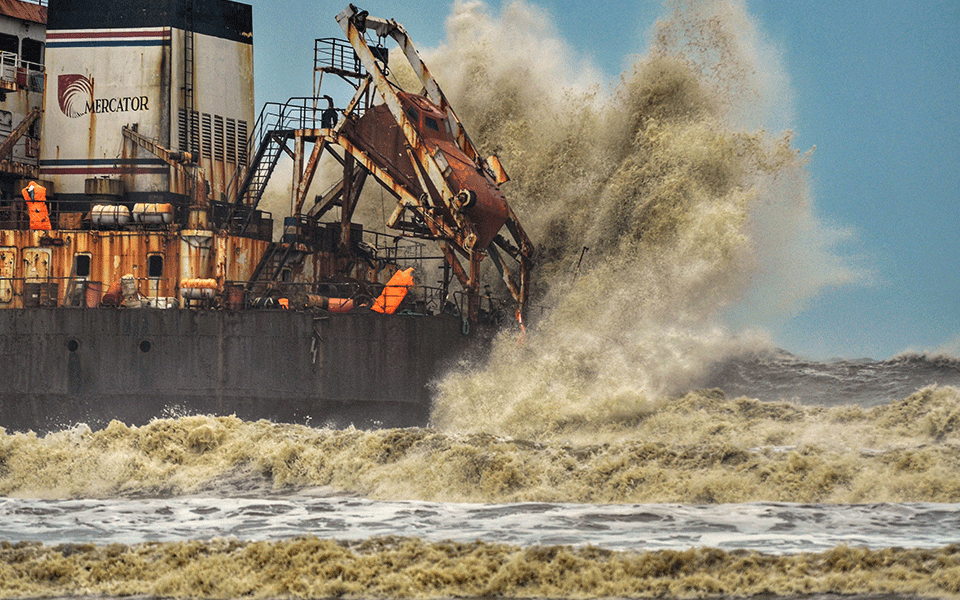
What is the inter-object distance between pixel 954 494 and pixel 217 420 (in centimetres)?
1369

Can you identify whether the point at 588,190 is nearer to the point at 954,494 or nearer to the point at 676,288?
the point at 676,288

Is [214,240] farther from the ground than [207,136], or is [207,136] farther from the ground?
[207,136]

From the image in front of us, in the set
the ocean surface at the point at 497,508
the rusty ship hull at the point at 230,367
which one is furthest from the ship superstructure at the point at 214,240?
the ocean surface at the point at 497,508

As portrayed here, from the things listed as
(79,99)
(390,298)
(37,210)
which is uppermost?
(79,99)

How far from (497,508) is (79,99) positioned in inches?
708

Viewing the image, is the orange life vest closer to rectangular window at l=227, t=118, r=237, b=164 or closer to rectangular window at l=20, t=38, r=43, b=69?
rectangular window at l=227, t=118, r=237, b=164

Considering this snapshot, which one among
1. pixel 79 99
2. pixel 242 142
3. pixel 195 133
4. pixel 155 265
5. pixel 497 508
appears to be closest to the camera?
pixel 497 508

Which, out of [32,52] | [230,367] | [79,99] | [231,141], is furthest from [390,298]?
[32,52]

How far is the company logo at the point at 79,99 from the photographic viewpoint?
91.8ft

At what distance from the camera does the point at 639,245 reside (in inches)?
1119

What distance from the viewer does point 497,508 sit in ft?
52.0

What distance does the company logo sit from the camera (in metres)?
28.0

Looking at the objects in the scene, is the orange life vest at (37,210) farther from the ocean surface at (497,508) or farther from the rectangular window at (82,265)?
the ocean surface at (497,508)

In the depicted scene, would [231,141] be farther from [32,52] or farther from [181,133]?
[32,52]
